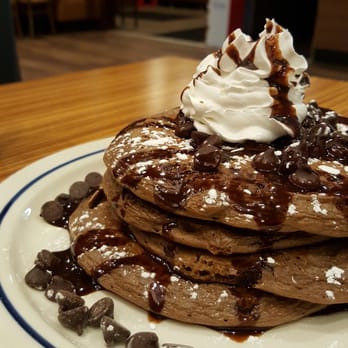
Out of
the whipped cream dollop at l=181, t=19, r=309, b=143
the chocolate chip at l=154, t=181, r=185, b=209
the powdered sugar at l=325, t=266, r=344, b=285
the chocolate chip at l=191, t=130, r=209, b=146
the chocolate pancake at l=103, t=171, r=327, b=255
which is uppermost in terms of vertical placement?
the whipped cream dollop at l=181, t=19, r=309, b=143

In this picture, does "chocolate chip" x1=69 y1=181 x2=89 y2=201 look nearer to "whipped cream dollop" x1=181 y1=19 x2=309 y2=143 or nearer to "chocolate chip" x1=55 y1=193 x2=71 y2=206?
"chocolate chip" x1=55 y1=193 x2=71 y2=206

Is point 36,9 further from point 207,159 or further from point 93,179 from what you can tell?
point 207,159

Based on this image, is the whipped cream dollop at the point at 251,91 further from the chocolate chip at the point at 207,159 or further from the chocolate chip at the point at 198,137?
the chocolate chip at the point at 207,159

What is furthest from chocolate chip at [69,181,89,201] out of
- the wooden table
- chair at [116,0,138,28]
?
chair at [116,0,138,28]

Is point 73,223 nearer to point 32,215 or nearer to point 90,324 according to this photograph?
point 32,215

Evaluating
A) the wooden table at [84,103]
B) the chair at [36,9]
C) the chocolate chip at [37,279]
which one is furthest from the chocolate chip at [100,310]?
the chair at [36,9]

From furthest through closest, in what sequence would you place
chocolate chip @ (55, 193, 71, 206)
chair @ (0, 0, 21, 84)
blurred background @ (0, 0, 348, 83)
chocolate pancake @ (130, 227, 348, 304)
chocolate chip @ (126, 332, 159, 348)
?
blurred background @ (0, 0, 348, 83) → chair @ (0, 0, 21, 84) → chocolate chip @ (55, 193, 71, 206) → chocolate pancake @ (130, 227, 348, 304) → chocolate chip @ (126, 332, 159, 348)
